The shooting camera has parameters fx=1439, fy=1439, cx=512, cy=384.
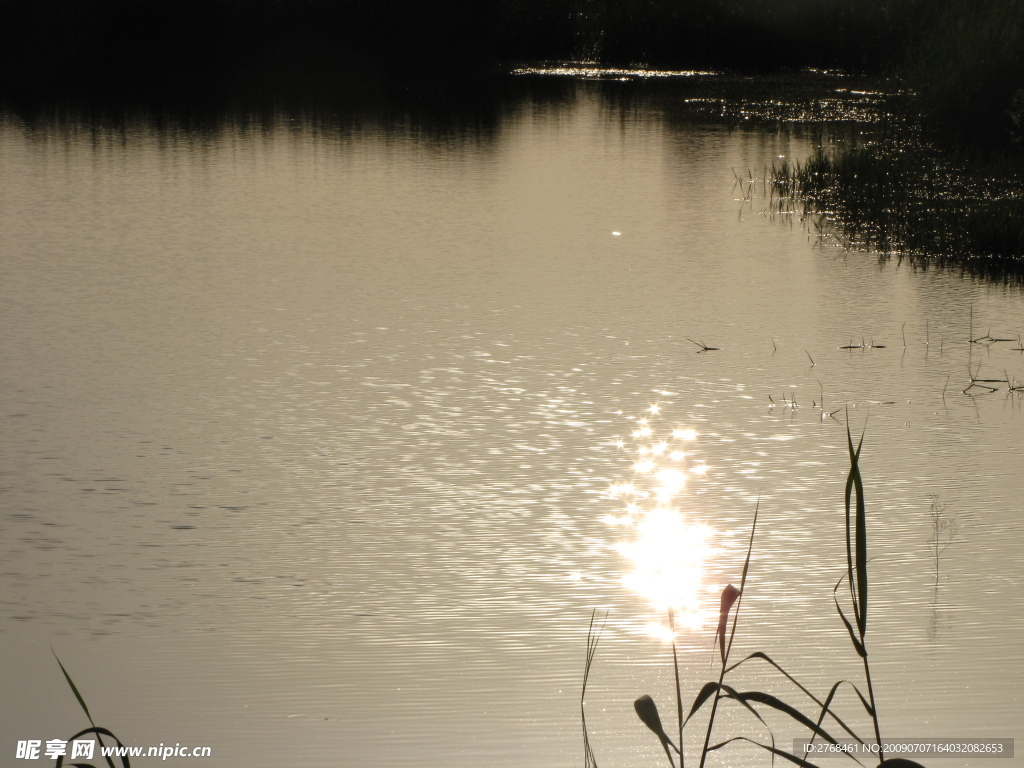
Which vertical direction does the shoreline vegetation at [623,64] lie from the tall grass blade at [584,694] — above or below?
above

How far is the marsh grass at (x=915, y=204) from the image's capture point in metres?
9.22

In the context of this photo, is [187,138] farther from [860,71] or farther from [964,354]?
[860,71]

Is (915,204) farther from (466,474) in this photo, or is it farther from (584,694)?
(584,694)

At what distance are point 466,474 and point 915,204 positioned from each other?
645 centimetres

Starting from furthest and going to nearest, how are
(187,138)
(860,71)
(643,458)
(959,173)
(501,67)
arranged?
(501,67) → (860,71) → (187,138) → (959,173) → (643,458)

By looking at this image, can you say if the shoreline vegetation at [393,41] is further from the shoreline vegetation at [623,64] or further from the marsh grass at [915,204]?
the marsh grass at [915,204]

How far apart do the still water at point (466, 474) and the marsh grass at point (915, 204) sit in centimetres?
45

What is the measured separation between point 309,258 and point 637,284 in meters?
2.12

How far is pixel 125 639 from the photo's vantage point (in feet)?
12.2

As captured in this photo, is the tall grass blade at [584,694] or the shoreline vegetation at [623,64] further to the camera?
the shoreline vegetation at [623,64]

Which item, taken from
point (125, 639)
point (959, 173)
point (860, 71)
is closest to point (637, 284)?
Answer: point (959, 173)

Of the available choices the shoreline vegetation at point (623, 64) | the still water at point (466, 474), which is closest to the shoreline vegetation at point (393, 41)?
the shoreline vegetation at point (623, 64)

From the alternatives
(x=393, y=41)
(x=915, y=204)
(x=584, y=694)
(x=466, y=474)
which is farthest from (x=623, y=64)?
(x=584, y=694)

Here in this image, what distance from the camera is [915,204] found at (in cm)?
1045
